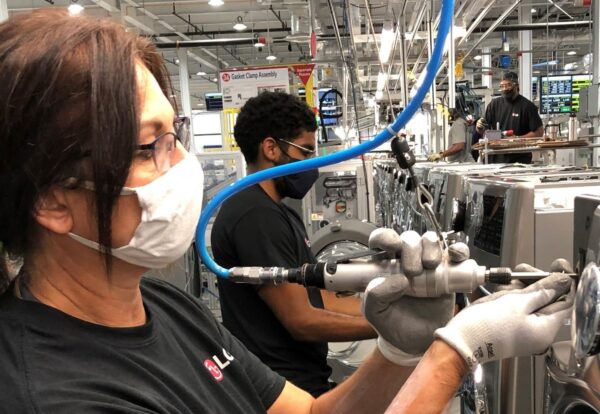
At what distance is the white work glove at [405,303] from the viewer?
3.79 ft

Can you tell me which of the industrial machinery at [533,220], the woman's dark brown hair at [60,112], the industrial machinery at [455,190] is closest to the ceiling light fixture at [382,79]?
the industrial machinery at [455,190]

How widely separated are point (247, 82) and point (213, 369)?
615 cm

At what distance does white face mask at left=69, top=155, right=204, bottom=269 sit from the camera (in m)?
1.08

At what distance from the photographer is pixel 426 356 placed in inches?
43.6

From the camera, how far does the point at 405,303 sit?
130 cm

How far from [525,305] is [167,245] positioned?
751 mm

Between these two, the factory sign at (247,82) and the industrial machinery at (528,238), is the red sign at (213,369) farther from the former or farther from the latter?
the factory sign at (247,82)

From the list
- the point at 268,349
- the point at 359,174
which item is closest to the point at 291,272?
the point at 268,349

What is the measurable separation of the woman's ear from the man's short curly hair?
1.55 meters

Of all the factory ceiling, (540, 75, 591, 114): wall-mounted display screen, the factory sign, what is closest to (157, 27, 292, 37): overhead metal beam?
the factory ceiling

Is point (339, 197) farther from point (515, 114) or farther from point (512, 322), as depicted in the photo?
point (512, 322)

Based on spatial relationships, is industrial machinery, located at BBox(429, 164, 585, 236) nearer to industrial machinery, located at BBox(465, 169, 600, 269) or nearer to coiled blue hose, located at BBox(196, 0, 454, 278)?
industrial machinery, located at BBox(465, 169, 600, 269)

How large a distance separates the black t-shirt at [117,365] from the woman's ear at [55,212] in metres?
0.14

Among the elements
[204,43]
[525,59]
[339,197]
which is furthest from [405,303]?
[525,59]
